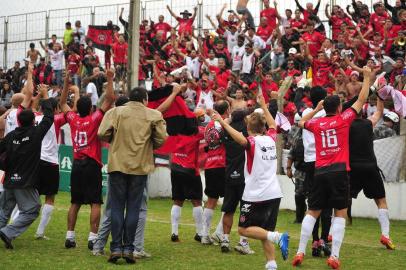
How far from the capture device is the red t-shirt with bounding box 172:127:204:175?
12906mm

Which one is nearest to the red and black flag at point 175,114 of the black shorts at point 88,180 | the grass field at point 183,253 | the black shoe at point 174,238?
the black shorts at point 88,180

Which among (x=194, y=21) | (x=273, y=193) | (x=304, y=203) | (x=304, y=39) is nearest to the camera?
(x=273, y=193)

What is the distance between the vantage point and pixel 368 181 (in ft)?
41.2

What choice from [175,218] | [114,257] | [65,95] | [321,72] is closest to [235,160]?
[175,218]

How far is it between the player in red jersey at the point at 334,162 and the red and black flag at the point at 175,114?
2300 mm

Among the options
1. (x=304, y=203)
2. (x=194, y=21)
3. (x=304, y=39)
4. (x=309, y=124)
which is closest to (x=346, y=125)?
(x=309, y=124)

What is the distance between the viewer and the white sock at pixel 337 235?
10.6 meters

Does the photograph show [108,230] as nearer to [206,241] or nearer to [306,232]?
[206,241]

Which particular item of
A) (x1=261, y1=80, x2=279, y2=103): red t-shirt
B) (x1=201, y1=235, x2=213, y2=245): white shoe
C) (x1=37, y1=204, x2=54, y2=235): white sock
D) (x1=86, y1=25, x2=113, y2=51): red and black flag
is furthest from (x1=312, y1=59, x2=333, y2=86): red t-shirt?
(x1=37, y1=204, x2=54, y2=235): white sock

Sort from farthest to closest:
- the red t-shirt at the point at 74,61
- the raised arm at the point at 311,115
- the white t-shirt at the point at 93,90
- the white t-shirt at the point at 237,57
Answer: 1. the red t-shirt at the point at 74,61
2. the white t-shirt at the point at 93,90
3. the white t-shirt at the point at 237,57
4. the raised arm at the point at 311,115

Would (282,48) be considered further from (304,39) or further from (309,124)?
(309,124)

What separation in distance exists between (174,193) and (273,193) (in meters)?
3.29

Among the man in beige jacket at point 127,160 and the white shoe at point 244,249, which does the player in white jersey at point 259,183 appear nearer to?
the man in beige jacket at point 127,160

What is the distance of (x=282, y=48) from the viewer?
77.3ft
